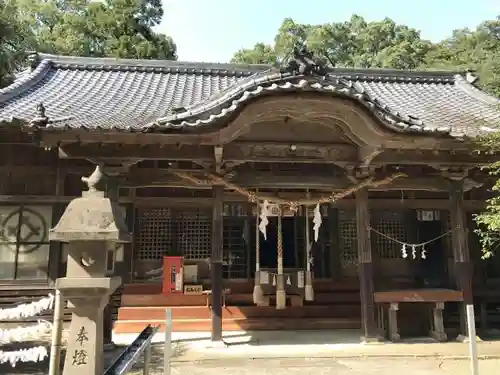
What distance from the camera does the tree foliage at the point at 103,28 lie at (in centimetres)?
3131

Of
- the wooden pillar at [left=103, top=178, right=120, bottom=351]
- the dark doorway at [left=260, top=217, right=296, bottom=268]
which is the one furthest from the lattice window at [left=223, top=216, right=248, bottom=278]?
the wooden pillar at [left=103, top=178, right=120, bottom=351]

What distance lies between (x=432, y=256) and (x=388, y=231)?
Answer: 4.29ft

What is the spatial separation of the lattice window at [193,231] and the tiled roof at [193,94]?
2698 mm

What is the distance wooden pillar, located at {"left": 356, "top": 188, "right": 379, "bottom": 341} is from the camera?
8.10 meters

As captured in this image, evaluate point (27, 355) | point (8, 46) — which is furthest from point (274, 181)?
point (8, 46)

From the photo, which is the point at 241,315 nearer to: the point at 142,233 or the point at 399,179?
the point at 142,233

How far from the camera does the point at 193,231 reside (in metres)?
10.8

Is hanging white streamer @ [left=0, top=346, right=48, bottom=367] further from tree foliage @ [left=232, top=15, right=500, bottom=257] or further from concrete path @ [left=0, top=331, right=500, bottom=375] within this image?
tree foliage @ [left=232, top=15, right=500, bottom=257]

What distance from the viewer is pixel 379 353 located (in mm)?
7344

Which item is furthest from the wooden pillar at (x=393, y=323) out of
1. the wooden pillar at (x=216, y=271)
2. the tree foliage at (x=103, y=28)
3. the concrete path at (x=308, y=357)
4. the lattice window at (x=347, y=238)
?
the tree foliage at (x=103, y=28)

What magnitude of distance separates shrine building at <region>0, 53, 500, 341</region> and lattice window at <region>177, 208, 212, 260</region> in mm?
35

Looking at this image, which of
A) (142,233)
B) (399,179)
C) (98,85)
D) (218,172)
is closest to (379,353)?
(399,179)

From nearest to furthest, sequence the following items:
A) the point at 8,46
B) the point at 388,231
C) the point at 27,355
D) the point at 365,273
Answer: the point at 27,355 → the point at 365,273 → the point at 388,231 → the point at 8,46

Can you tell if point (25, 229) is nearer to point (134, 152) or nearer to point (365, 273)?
point (134, 152)
